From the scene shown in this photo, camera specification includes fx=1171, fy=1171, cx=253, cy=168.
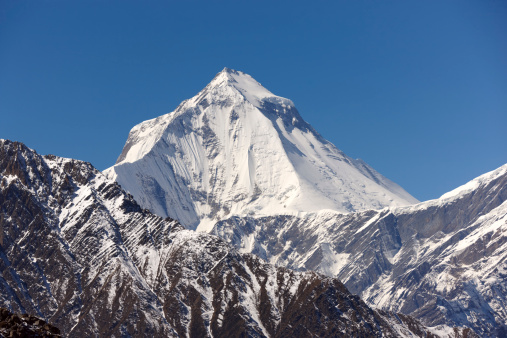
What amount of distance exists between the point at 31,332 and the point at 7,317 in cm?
589

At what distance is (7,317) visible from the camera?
181 m

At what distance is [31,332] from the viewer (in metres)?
178
